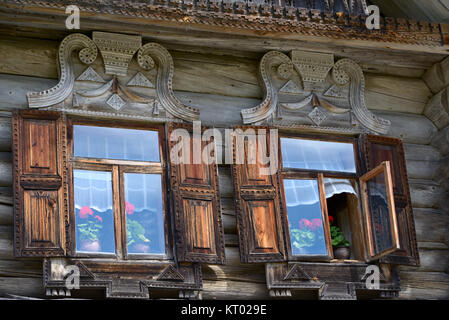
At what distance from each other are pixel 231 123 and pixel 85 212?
5.67 ft

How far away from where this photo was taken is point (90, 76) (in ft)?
27.7

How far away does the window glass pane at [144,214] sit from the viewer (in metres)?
8.07

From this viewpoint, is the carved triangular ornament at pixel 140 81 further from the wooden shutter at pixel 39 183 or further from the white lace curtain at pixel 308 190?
the white lace curtain at pixel 308 190

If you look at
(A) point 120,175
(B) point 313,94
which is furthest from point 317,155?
(A) point 120,175

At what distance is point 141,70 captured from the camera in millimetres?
8703

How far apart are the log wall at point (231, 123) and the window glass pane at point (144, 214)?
55 centimetres

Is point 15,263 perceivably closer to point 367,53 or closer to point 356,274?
point 356,274

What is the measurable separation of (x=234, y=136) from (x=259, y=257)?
1.17 metres

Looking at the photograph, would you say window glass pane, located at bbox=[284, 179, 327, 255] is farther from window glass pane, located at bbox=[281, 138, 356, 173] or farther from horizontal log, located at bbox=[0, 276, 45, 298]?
horizontal log, located at bbox=[0, 276, 45, 298]

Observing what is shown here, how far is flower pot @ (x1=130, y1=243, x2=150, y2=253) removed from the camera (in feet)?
26.3
